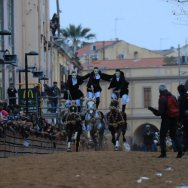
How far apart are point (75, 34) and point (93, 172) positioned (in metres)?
77.2

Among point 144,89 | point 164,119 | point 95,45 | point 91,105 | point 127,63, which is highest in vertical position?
point 95,45

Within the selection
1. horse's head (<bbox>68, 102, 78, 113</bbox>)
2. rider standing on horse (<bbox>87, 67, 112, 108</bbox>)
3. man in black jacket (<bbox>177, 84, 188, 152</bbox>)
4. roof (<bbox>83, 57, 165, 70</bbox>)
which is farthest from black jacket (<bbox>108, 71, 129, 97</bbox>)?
roof (<bbox>83, 57, 165, 70</bbox>)

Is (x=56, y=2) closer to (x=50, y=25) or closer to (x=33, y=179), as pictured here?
(x=50, y=25)

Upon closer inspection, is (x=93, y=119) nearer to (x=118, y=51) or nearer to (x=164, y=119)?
(x=164, y=119)

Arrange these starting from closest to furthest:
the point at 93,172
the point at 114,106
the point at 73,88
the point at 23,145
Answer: the point at 93,172 → the point at 114,106 → the point at 73,88 → the point at 23,145

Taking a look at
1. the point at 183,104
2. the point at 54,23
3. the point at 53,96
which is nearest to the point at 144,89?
the point at 54,23

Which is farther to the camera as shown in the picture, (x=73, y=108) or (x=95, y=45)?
(x=95, y=45)

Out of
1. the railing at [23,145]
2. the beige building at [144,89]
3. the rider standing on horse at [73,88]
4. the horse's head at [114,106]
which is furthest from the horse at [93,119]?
the beige building at [144,89]

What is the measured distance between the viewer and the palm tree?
91.6 metres

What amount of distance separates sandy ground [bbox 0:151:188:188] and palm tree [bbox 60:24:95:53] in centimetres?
7138

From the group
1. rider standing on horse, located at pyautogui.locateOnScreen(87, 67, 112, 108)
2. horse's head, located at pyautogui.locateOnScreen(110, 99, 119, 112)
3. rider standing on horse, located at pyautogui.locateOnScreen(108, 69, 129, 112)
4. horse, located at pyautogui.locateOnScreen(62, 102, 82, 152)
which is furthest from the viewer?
rider standing on horse, located at pyautogui.locateOnScreen(87, 67, 112, 108)

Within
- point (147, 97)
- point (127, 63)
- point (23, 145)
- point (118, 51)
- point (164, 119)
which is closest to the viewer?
point (164, 119)

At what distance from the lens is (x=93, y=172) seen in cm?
1661

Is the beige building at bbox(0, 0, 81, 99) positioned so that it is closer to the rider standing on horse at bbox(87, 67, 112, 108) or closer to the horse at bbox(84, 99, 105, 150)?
the rider standing on horse at bbox(87, 67, 112, 108)
